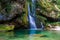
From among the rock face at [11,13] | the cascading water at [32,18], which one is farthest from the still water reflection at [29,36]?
the cascading water at [32,18]

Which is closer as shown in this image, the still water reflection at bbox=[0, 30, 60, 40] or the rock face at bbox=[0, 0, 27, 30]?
the still water reflection at bbox=[0, 30, 60, 40]

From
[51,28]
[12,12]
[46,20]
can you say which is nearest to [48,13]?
[46,20]

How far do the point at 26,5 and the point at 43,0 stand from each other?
2.04 metres

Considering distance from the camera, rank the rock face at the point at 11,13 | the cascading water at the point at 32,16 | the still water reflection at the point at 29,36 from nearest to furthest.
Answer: the still water reflection at the point at 29,36 → the rock face at the point at 11,13 → the cascading water at the point at 32,16

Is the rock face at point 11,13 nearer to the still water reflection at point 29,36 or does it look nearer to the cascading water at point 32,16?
the cascading water at point 32,16

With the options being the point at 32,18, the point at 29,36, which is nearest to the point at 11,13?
the point at 32,18

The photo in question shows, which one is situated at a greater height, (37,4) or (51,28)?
(37,4)

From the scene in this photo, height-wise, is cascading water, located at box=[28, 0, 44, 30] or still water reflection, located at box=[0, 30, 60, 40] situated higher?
cascading water, located at box=[28, 0, 44, 30]

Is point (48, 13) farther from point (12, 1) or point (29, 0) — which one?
point (12, 1)

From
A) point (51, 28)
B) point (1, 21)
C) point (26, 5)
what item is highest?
point (26, 5)

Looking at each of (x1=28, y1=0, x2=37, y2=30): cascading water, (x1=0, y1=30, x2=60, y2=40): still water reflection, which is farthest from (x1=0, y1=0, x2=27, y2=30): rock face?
(x1=0, y1=30, x2=60, y2=40): still water reflection

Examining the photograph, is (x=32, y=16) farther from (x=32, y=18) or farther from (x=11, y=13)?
(x=11, y=13)

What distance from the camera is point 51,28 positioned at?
56.5ft

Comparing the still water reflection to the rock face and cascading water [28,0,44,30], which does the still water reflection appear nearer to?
the rock face
